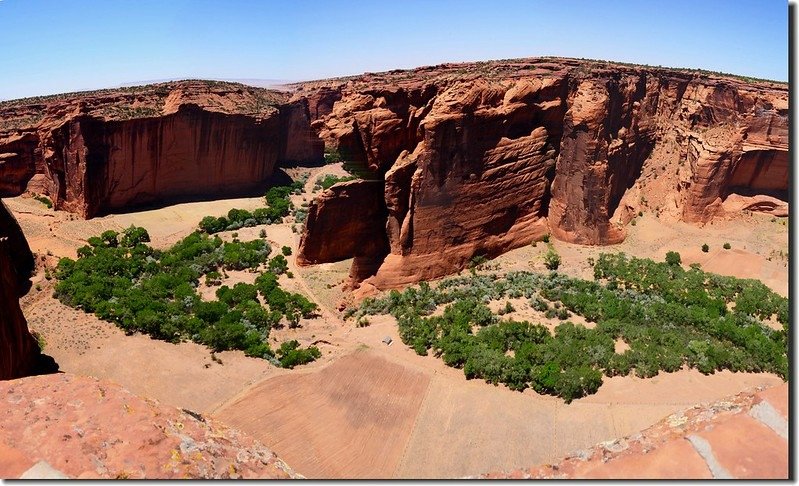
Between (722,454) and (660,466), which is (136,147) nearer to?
(660,466)

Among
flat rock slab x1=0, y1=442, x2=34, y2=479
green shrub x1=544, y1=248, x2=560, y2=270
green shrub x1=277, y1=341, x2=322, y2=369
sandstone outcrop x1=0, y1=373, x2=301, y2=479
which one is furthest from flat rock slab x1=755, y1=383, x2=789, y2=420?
green shrub x1=544, y1=248, x2=560, y2=270

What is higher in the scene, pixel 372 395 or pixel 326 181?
pixel 326 181

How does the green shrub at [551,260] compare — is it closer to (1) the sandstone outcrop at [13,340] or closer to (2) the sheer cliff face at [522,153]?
(2) the sheer cliff face at [522,153]

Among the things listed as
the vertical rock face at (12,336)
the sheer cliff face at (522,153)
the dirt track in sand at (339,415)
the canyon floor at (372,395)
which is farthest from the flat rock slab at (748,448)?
the sheer cliff face at (522,153)

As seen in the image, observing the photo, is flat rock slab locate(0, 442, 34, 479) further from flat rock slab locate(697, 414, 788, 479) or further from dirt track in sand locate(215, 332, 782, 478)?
dirt track in sand locate(215, 332, 782, 478)

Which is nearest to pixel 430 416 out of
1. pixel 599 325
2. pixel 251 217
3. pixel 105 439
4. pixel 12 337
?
pixel 599 325

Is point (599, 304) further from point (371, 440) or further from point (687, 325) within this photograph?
point (371, 440)
